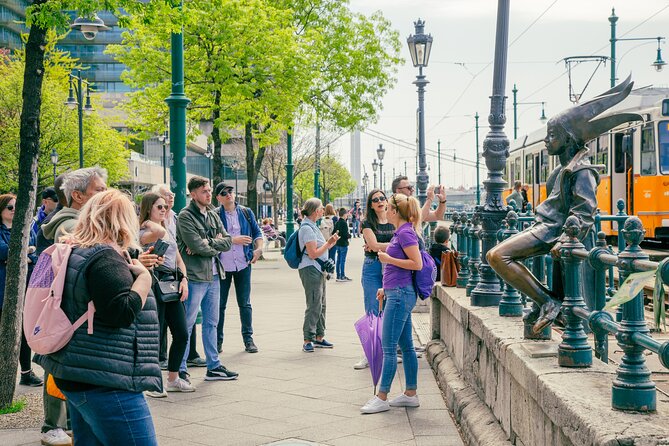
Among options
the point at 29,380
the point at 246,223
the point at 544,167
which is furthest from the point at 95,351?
the point at 544,167

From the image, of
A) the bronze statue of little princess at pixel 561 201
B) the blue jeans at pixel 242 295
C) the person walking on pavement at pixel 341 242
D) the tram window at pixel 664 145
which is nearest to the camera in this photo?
the bronze statue of little princess at pixel 561 201

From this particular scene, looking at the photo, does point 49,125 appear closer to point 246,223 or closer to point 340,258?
point 340,258

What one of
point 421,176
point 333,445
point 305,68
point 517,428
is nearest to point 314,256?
point 333,445

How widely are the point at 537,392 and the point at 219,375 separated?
178 inches

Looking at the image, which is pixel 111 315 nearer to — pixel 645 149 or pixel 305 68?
pixel 645 149

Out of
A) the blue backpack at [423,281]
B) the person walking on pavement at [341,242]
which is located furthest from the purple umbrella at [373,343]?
the person walking on pavement at [341,242]

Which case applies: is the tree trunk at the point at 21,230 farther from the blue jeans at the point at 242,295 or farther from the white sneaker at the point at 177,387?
the blue jeans at the point at 242,295

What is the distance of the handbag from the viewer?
24.5 feet

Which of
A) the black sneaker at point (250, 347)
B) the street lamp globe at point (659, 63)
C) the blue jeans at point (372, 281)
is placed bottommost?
the black sneaker at point (250, 347)

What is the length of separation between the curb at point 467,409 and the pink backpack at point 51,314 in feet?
8.69

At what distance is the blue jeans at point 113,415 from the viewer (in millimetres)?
3627

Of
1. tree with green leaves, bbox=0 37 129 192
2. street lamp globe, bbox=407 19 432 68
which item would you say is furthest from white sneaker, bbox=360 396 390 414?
tree with green leaves, bbox=0 37 129 192

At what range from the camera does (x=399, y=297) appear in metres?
6.82

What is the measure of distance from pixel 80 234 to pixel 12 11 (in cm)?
10373
